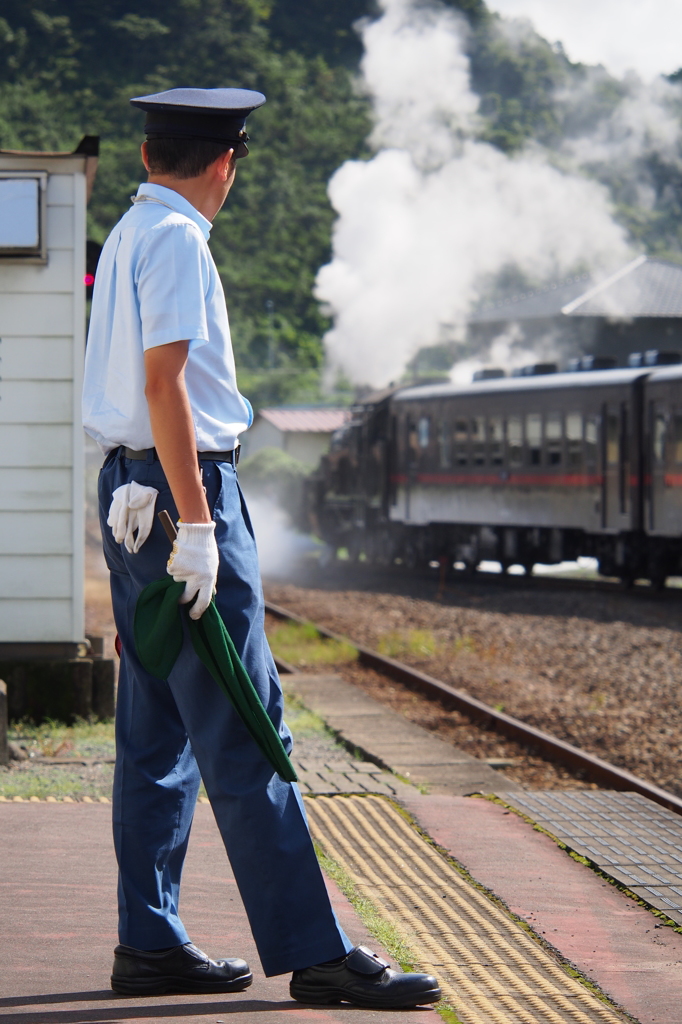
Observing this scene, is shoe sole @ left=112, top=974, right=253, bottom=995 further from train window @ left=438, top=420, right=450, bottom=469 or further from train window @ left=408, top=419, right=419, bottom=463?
train window @ left=408, top=419, right=419, bottom=463

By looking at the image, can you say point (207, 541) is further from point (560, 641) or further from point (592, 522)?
point (592, 522)

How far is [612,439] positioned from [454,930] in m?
16.0

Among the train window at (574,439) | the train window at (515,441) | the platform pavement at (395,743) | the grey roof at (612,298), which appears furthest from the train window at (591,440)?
the grey roof at (612,298)

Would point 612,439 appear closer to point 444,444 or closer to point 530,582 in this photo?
point 530,582

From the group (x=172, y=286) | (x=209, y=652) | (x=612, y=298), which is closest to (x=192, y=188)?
(x=172, y=286)

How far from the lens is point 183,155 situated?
2.92 meters

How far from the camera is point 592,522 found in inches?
749

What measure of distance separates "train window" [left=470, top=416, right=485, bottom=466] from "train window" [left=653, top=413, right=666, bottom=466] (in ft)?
13.7

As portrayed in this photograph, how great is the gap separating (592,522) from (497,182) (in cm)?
4045

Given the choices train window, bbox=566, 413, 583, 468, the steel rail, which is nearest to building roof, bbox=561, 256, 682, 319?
train window, bbox=566, 413, 583, 468

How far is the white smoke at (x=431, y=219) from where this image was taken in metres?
36.8

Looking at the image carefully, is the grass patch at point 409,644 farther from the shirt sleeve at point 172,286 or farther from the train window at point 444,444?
the train window at point 444,444

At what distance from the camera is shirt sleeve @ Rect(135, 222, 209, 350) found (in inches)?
106

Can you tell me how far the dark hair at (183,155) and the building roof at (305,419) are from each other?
1774 inches
